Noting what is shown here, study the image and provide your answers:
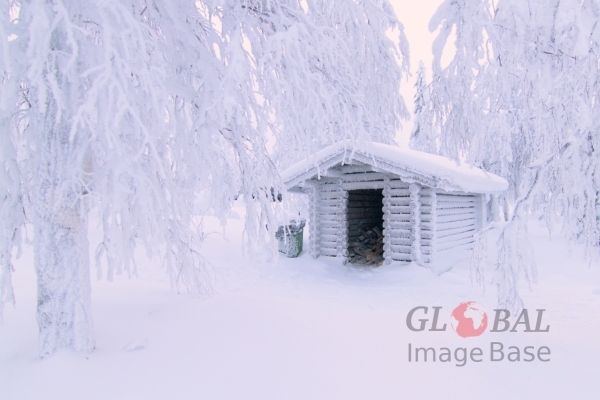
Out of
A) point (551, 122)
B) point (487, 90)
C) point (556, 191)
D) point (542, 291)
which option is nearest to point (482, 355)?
point (556, 191)

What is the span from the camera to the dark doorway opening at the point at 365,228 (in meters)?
12.7

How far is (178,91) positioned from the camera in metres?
4.01

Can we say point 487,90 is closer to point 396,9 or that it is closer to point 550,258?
point 396,9

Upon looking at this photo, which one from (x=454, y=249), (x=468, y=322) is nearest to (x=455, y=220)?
(x=454, y=249)

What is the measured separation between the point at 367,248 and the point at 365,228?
1.47m

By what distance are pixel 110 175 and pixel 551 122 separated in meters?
4.27

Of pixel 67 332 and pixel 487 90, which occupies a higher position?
pixel 487 90

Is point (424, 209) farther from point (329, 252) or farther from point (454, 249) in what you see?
point (329, 252)

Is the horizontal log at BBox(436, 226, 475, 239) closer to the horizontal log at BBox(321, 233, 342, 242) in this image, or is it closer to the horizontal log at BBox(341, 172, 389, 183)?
the horizontal log at BBox(341, 172, 389, 183)

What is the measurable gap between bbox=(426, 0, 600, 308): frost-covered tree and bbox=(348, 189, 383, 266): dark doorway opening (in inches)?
316

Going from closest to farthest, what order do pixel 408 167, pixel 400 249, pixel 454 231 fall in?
pixel 408 167, pixel 400 249, pixel 454 231

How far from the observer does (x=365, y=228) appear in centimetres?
1450

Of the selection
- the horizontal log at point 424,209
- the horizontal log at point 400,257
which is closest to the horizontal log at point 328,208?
the horizontal log at point 400,257

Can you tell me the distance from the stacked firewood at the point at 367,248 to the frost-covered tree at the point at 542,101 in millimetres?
8036
